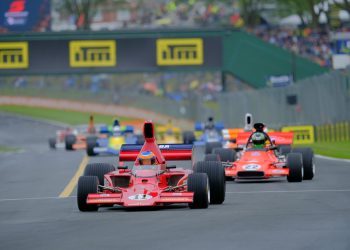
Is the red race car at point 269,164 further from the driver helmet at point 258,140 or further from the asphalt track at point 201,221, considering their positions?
the asphalt track at point 201,221

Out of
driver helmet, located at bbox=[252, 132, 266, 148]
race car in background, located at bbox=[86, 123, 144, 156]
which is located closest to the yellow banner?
race car in background, located at bbox=[86, 123, 144, 156]

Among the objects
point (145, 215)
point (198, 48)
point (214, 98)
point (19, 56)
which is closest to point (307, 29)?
point (214, 98)

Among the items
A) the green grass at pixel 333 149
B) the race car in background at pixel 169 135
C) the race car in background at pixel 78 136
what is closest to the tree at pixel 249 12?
the race car in background at pixel 169 135

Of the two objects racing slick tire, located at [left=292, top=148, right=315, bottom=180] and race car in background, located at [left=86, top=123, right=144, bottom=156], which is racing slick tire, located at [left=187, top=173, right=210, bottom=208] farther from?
race car in background, located at [left=86, top=123, right=144, bottom=156]

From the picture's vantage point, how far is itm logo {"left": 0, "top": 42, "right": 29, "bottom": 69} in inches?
2277

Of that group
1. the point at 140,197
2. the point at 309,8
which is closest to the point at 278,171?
the point at 140,197

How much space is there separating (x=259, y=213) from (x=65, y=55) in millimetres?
41184

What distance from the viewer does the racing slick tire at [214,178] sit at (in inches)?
751

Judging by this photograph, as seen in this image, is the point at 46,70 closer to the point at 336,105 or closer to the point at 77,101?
the point at 336,105

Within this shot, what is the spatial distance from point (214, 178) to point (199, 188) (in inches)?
36.5

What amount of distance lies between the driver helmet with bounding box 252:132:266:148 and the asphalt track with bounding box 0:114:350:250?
0.76m

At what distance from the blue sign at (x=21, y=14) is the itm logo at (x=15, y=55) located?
0.83 m

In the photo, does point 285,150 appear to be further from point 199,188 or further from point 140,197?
point 140,197

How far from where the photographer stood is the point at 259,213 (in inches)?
682
